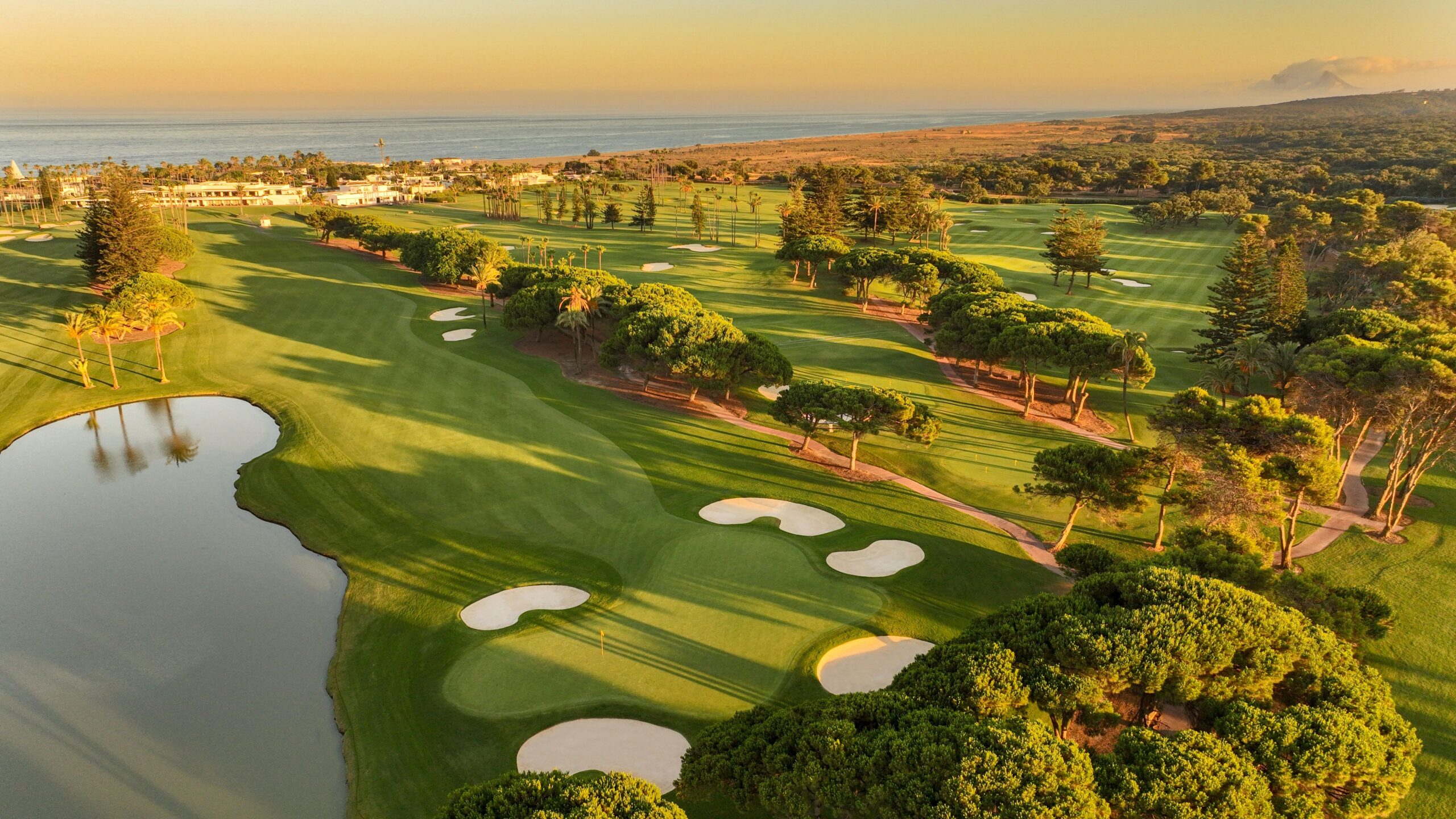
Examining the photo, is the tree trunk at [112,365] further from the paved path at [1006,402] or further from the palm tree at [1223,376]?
the palm tree at [1223,376]

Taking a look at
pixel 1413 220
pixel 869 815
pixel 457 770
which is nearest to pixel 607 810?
pixel 869 815

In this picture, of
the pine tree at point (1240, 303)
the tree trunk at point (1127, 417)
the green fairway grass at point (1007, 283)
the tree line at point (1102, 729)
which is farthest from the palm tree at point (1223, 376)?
the tree line at point (1102, 729)

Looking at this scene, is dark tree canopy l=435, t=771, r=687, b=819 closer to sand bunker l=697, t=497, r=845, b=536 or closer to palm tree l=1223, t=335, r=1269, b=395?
sand bunker l=697, t=497, r=845, b=536

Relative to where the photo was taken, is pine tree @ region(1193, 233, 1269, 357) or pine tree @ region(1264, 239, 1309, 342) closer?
pine tree @ region(1264, 239, 1309, 342)

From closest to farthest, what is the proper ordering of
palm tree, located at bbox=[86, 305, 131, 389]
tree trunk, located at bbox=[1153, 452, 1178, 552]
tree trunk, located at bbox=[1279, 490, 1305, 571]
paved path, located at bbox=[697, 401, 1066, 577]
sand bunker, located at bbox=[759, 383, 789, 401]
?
tree trunk, located at bbox=[1279, 490, 1305, 571], tree trunk, located at bbox=[1153, 452, 1178, 552], paved path, located at bbox=[697, 401, 1066, 577], sand bunker, located at bbox=[759, 383, 789, 401], palm tree, located at bbox=[86, 305, 131, 389]

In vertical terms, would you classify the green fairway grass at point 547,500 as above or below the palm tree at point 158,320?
below

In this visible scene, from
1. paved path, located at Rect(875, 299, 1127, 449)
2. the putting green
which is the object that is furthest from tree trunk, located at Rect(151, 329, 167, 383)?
paved path, located at Rect(875, 299, 1127, 449)
